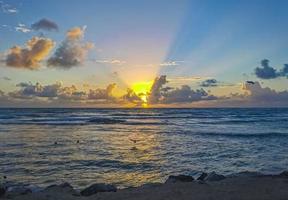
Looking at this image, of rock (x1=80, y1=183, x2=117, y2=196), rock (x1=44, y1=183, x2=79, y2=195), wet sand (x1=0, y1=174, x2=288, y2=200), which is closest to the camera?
wet sand (x1=0, y1=174, x2=288, y2=200)

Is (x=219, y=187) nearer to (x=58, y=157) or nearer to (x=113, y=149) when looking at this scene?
(x=58, y=157)

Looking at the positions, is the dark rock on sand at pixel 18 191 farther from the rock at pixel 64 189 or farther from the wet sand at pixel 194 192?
the rock at pixel 64 189

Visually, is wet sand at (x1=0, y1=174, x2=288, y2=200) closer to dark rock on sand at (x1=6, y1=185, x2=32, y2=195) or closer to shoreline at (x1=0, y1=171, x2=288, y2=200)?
shoreline at (x1=0, y1=171, x2=288, y2=200)

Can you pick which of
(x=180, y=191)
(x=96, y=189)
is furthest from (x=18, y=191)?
(x=180, y=191)

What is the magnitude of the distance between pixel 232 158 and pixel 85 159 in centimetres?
979

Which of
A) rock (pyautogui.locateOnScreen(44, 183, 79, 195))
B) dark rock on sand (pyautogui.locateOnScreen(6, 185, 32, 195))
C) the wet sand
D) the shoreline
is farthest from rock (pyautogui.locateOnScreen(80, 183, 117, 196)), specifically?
dark rock on sand (pyautogui.locateOnScreen(6, 185, 32, 195))

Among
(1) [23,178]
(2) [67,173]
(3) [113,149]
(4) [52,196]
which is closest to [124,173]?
(2) [67,173]

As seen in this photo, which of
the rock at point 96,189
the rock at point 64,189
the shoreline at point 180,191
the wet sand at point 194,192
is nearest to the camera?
the wet sand at point 194,192

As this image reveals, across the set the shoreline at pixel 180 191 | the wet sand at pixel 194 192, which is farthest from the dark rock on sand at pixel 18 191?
the wet sand at pixel 194 192

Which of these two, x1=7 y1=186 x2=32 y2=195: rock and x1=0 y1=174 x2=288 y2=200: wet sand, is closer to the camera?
x1=0 y1=174 x2=288 y2=200: wet sand

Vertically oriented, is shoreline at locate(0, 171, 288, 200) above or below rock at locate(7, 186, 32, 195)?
above

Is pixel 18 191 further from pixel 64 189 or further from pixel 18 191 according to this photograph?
pixel 64 189

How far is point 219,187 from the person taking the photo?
15.9m

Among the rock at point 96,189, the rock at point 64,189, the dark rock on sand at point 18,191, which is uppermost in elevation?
the rock at point 96,189
